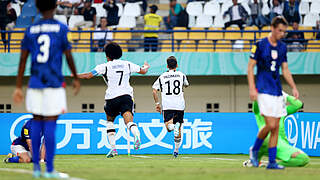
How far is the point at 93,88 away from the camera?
2497 cm

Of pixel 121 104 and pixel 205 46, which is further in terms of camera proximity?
pixel 205 46

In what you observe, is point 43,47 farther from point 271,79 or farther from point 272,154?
point 272,154

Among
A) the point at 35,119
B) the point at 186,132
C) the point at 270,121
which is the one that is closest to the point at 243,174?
the point at 270,121

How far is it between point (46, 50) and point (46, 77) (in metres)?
0.32

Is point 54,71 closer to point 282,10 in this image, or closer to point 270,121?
point 270,121

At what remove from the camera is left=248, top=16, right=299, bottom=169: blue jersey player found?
9094 millimetres

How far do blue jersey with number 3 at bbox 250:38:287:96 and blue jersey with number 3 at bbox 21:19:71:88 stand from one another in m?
2.99

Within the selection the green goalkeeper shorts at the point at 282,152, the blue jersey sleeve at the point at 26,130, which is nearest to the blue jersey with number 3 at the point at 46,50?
the green goalkeeper shorts at the point at 282,152

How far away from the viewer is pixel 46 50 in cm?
750

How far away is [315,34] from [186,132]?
8366 millimetres

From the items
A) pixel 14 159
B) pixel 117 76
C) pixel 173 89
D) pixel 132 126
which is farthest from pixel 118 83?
pixel 14 159

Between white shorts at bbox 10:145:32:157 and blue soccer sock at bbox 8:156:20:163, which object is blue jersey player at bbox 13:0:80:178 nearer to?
blue soccer sock at bbox 8:156:20:163

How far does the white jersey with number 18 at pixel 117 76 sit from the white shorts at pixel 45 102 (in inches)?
226

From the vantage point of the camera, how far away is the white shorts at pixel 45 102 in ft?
24.2
